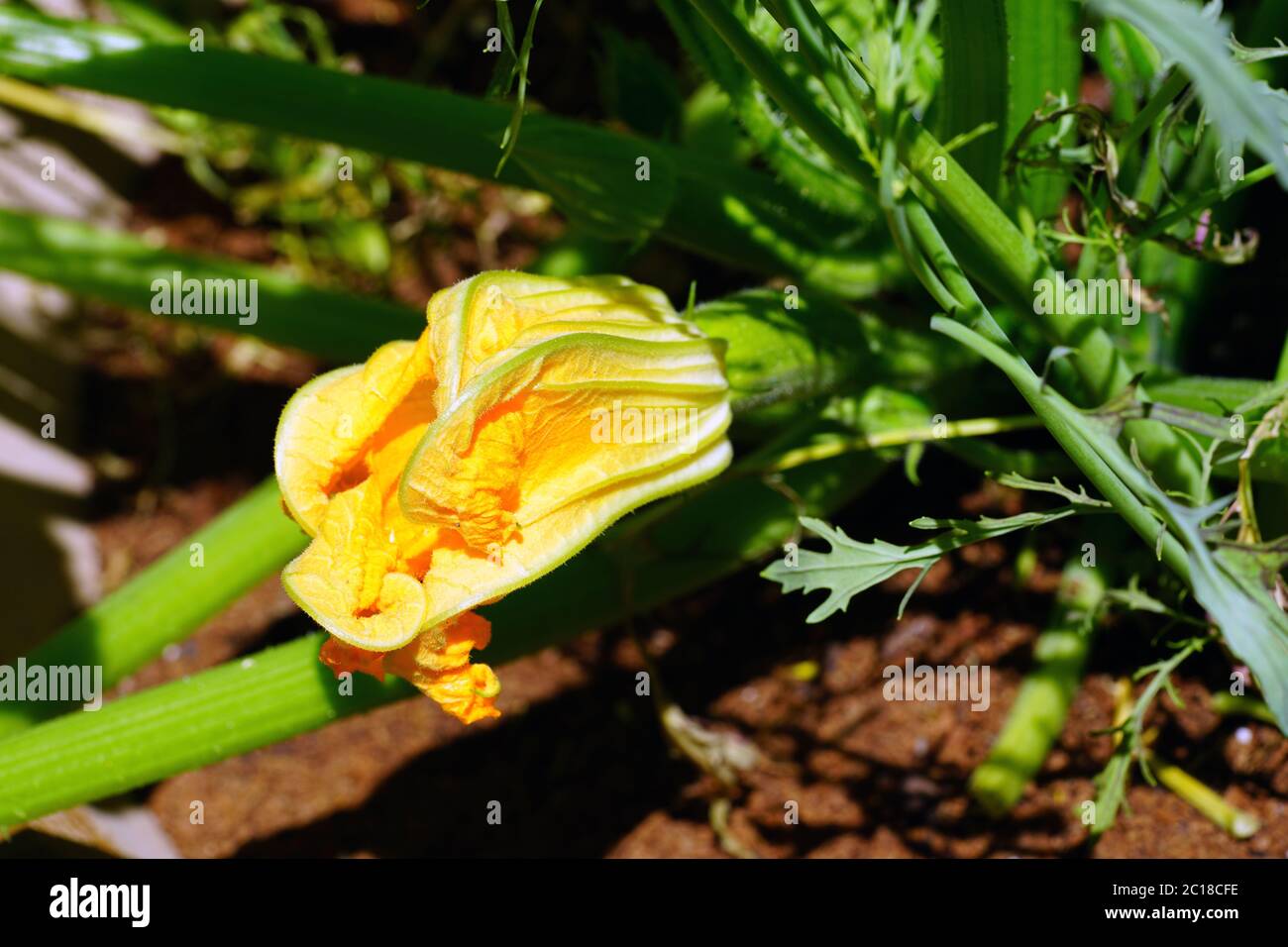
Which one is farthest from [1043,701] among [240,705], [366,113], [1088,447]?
[366,113]

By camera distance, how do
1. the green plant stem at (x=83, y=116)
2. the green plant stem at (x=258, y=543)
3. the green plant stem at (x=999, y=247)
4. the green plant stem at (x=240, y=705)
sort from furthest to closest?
the green plant stem at (x=83, y=116)
the green plant stem at (x=258, y=543)
the green plant stem at (x=240, y=705)
the green plant stem at (x=999, y=247)

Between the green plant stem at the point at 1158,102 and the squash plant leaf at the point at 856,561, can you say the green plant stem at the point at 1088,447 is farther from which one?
the green plant stem at the point at 1158,102

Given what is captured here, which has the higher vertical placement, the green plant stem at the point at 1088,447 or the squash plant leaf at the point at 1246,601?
the green plant stem at the point at 1088,447

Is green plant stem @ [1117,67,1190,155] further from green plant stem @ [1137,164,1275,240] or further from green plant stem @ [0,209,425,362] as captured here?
green plant stem @ [0,209,425,362]

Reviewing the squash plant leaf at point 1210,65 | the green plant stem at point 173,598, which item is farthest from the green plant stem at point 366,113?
the squash plant leaf at point 1210,65

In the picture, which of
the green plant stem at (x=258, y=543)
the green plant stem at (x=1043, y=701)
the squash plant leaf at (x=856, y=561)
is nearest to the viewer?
the squash plant leaf at (x=856, y=561)

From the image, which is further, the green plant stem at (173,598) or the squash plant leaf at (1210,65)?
the green plant stem at (173,598)
